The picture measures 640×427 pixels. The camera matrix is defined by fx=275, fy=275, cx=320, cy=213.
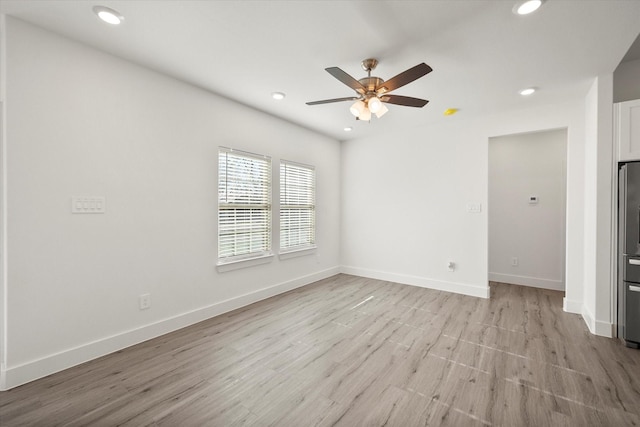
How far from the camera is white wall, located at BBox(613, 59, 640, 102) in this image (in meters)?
3.02

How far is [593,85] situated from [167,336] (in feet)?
17.5

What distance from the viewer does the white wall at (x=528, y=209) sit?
14.9ft

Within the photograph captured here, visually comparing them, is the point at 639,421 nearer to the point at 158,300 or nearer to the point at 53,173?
the point at 158,300

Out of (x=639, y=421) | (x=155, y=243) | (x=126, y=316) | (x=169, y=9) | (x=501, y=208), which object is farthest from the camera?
(x=501, y=208)

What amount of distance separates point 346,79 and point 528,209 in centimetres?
435

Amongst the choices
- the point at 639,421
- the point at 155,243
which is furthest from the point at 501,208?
the point at 155,243

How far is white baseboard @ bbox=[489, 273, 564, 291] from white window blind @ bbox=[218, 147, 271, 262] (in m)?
4.22

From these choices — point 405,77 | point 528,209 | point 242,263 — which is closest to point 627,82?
point 528,209

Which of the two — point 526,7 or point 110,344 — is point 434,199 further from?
point 110,344

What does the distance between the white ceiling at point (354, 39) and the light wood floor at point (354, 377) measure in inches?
107

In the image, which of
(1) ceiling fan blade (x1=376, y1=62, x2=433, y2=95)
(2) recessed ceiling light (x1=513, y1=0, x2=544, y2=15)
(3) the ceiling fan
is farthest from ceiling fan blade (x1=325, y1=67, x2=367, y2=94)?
(2) recessed ceiling light (x1=513, y1=0, x2=544, y2=15)

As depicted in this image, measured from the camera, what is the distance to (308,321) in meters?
3.26

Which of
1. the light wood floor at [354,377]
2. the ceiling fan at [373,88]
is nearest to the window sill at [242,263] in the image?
the light wood floor at [354,377]

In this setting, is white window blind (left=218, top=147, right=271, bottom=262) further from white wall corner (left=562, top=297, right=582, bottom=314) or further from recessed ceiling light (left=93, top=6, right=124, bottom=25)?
white wall corner (left=562, top=297, right=582, bottom=314)
